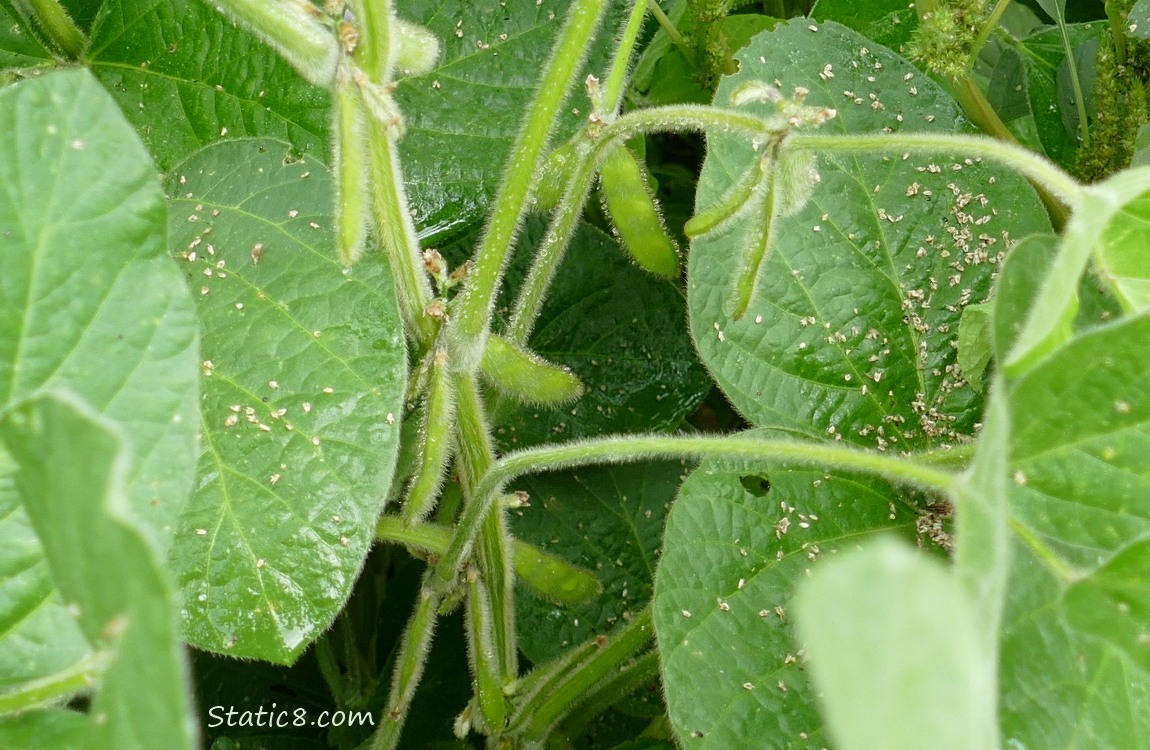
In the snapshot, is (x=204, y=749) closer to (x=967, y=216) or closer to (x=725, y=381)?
(x=725, y=381)

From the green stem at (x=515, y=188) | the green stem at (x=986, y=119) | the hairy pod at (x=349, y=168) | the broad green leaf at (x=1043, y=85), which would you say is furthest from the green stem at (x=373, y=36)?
the broad green leaf at (x=1043, y=85)

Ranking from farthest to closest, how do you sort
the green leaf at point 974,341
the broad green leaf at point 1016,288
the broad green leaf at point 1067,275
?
the green leaf at point 974,341 → the broad green leaf at point 1016,288 → the broad green leaf at point 1067,275

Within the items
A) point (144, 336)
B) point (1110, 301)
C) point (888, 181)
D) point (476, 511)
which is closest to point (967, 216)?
point (888, 181)

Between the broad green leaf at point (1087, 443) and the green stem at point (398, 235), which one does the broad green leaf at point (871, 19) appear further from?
the broad green leaf at point (1087, 443)

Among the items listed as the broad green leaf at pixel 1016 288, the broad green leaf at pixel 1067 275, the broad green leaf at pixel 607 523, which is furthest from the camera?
the broad green leaf at pixel 607 523

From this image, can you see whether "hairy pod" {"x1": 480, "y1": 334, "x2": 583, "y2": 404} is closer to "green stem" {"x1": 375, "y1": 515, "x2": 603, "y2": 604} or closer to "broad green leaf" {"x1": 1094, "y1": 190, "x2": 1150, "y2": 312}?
"green stem" {"x1": 375, "y1": 515, "x2": 603, "y2": 604}

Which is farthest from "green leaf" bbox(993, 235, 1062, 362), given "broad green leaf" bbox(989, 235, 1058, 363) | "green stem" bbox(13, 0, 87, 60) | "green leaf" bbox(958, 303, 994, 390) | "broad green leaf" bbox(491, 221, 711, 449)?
"green stem" bbox(13, 0, 87, 60)

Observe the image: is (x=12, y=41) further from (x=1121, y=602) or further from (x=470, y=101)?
(x=1121, y=602)
